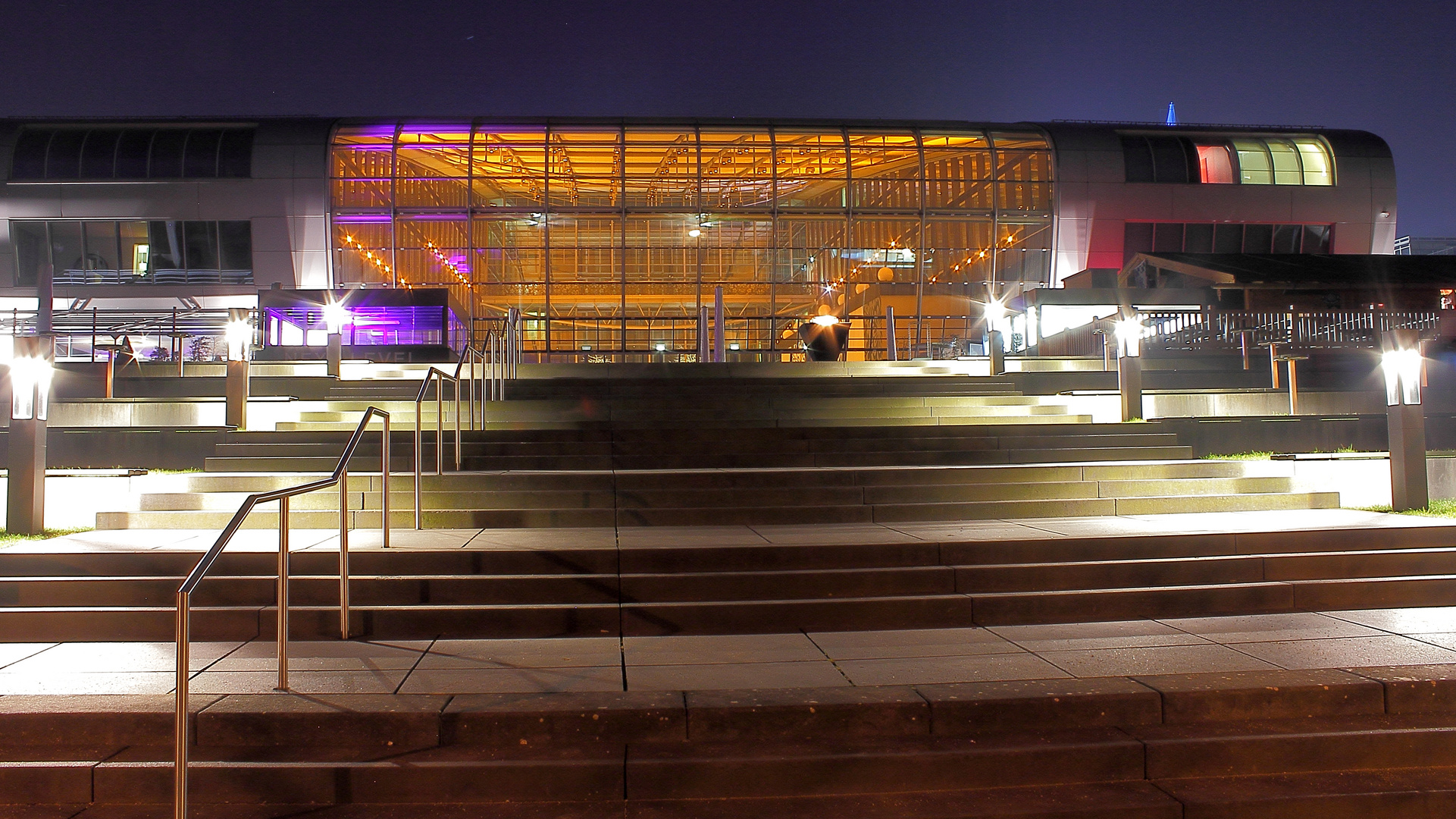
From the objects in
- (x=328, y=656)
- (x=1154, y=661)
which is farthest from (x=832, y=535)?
(x=328, y=656)

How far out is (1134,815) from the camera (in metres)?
4.15

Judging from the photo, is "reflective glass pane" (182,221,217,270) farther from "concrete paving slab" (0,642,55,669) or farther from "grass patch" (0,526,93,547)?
"concrete paving slab" (0,642,55,669)

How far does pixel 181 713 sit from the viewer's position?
3.86m

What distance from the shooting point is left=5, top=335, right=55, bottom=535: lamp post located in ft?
28.0

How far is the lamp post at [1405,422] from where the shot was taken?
9.70 m

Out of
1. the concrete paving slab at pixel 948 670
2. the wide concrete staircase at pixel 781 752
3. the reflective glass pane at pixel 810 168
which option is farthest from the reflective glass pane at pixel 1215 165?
the concrete paving slab at pixel 948 670

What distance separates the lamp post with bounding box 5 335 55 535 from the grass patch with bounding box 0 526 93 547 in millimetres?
46

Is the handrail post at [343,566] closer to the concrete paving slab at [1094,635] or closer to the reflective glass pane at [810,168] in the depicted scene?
the concrete paving slab at [1094,635]

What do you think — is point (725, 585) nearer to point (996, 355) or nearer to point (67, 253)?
point (996, 355)

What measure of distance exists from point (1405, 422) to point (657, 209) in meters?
25.7

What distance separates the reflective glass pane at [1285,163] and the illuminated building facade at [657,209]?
82mm

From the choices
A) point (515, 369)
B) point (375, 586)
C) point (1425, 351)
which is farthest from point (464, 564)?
point (1425, 351)

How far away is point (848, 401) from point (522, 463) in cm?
526

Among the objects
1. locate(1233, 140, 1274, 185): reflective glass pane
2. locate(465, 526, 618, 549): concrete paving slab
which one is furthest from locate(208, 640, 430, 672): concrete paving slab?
locate(1233, 140, 1274, 185): reflective glass pane
